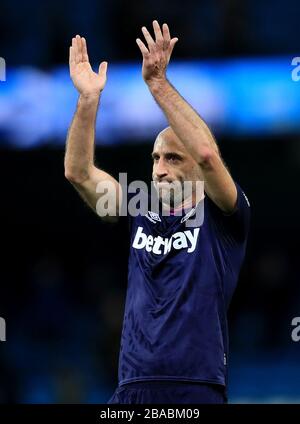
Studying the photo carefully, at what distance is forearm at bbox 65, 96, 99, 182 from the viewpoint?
218 inches

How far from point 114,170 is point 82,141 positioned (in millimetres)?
9388

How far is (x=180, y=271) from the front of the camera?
5.07 metres

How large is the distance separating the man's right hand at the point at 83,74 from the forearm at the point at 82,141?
0.05 m

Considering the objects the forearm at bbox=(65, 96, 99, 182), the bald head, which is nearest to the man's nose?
the bald head

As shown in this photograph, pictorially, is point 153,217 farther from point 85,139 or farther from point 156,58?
point 156,58

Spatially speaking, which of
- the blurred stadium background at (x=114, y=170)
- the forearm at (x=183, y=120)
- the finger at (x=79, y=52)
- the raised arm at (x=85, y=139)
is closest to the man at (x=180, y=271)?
the forearm at (x=183, y=120)

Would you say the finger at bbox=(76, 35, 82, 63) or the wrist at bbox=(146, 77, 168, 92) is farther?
the finger at bbox=(76, 35, 82, 63)

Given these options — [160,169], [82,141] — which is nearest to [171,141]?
[160,169]

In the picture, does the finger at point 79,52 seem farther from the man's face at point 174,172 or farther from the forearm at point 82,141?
the man's face at point 174,172

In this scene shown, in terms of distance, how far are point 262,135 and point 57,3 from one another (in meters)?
4.33

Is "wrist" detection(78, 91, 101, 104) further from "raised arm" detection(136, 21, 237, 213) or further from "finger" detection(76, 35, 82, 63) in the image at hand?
"raised arm" detection(136, 21, 237, 213)

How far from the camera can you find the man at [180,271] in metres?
4.89
